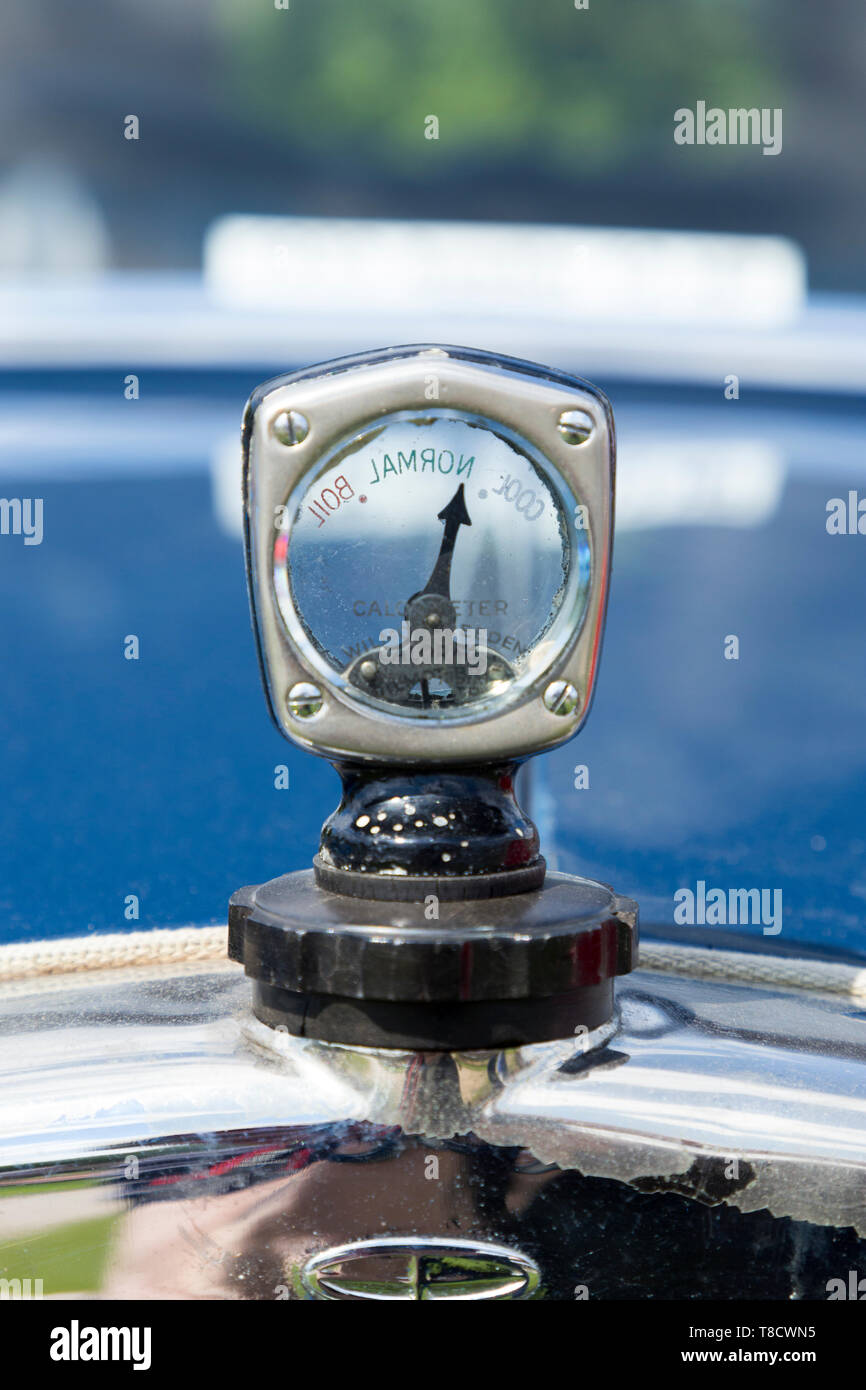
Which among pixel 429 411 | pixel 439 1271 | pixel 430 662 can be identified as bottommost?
pixel 439 1271

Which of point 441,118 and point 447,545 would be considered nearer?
point 447,545

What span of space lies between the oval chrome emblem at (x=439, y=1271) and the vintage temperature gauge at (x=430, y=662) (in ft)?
0.38

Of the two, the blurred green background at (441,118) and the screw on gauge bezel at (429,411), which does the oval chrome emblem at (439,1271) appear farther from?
the blurred green background at (441,118)

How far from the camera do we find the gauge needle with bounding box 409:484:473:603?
2.71 ft

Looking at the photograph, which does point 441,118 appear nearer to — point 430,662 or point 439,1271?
point 430,662

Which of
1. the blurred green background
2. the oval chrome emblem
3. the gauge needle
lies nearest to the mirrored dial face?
the gauge needle

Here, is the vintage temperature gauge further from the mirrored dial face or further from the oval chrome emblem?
the oval chrome emblem

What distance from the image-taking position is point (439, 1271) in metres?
0.83

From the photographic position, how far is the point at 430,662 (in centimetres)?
84

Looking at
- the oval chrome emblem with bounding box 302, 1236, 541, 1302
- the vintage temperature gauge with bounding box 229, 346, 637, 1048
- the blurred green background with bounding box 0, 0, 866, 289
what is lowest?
the oval chrome emblem with bounding box 302, 1236, 541, 1302

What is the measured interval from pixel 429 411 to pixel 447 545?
7cm

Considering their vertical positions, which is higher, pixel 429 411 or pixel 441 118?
pixel 441 118

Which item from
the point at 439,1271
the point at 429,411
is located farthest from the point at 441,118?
the point at 439,1271

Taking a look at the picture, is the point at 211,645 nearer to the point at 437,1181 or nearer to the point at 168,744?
the point at 168,744
